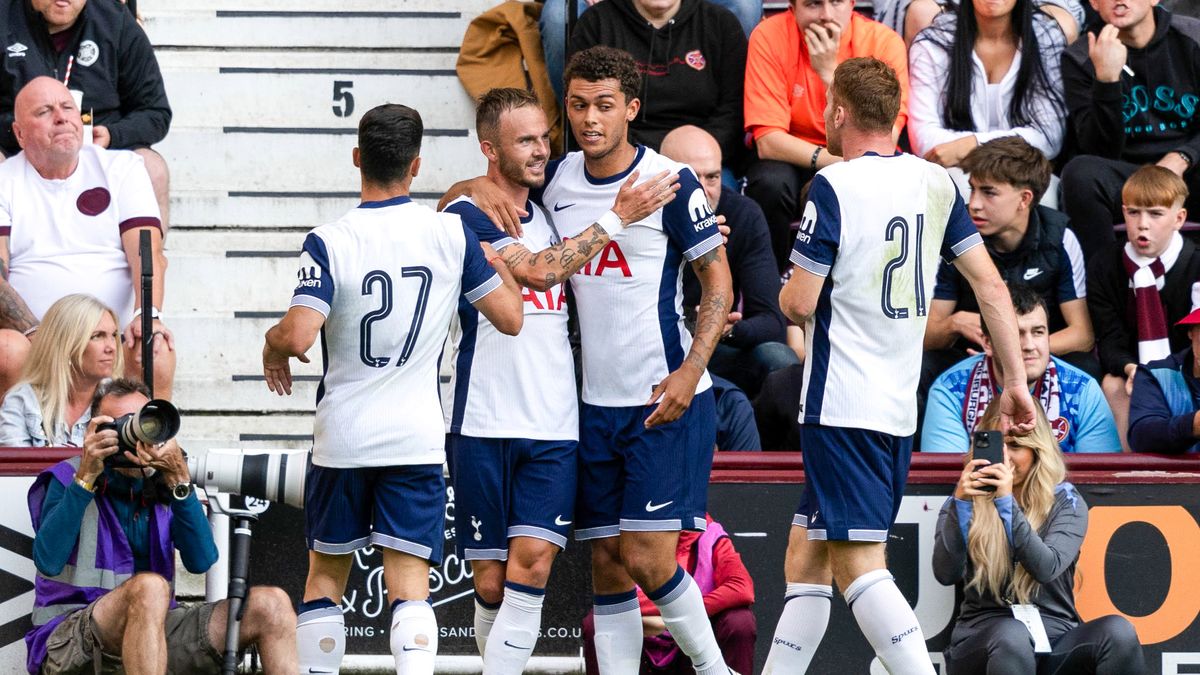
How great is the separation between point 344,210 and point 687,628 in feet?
13.0

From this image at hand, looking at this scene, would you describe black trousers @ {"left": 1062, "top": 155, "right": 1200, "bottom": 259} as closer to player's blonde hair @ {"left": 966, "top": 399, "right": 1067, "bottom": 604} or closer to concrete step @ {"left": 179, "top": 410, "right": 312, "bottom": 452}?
player's blonde hair @ {"left": 966, "top": 399, "right": 1067, "bottom": 604}

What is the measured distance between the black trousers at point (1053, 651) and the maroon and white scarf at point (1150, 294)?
5.42ft

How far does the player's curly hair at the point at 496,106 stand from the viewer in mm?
5711

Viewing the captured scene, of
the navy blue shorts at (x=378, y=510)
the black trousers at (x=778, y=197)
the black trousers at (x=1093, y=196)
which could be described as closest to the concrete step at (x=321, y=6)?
the black trousers at (x=778, y=197)

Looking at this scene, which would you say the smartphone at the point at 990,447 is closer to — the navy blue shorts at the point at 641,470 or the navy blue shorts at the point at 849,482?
the navy blue shorts at the point at 849,482

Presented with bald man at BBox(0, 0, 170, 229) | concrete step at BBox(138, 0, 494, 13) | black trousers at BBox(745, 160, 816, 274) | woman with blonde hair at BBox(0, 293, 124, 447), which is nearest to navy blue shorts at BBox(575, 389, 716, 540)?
woman with blonde hair at BBox(0, 293, 124, 447)

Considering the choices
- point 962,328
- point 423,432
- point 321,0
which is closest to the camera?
point 423,432

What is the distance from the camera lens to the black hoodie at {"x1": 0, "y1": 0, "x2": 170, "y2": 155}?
838 centimetres

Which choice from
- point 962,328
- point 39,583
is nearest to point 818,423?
point 962,328

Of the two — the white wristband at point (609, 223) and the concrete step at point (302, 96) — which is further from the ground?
the concrete step at point (302, 96)

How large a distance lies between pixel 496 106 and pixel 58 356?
2308mm

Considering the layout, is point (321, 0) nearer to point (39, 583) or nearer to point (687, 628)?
point (39, 583)

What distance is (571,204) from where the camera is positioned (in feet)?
19.0

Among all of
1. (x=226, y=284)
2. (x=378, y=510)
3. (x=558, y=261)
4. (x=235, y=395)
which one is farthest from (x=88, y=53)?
(x=378, y=510)
